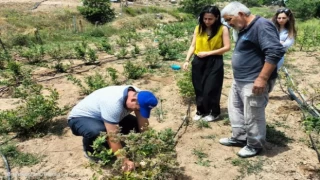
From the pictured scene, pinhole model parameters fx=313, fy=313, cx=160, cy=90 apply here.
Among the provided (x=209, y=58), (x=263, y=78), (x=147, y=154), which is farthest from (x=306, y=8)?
(x=147, y=154)

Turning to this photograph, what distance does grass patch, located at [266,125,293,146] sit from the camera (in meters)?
3.47

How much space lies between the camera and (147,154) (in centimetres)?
251

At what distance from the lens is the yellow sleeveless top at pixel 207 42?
11.5ft

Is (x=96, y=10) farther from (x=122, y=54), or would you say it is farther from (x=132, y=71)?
(x=132, y=71)

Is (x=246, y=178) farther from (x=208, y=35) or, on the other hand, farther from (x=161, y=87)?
(x=161, y=87)

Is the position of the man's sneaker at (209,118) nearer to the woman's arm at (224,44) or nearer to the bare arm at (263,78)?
the woman's arm at (224,44)

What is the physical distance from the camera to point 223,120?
406 cm

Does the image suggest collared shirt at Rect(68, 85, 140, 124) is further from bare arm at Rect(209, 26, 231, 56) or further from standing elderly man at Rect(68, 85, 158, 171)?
bare arm at Rect(209, 26, 231, 56)

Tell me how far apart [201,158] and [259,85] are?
3.39 ft

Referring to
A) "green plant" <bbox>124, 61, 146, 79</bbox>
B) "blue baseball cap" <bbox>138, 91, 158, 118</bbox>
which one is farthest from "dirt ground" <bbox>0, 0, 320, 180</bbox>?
"green plant" <bbox>124, 61, 146, 79</bbox>

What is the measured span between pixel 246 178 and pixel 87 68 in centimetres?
475

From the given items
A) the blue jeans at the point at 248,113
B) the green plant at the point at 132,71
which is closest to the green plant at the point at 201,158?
the blue jeans at the point at 248,113

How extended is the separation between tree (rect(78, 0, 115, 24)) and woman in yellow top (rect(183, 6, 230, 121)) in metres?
17.8

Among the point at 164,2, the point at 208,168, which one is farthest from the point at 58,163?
the point at 164,2
